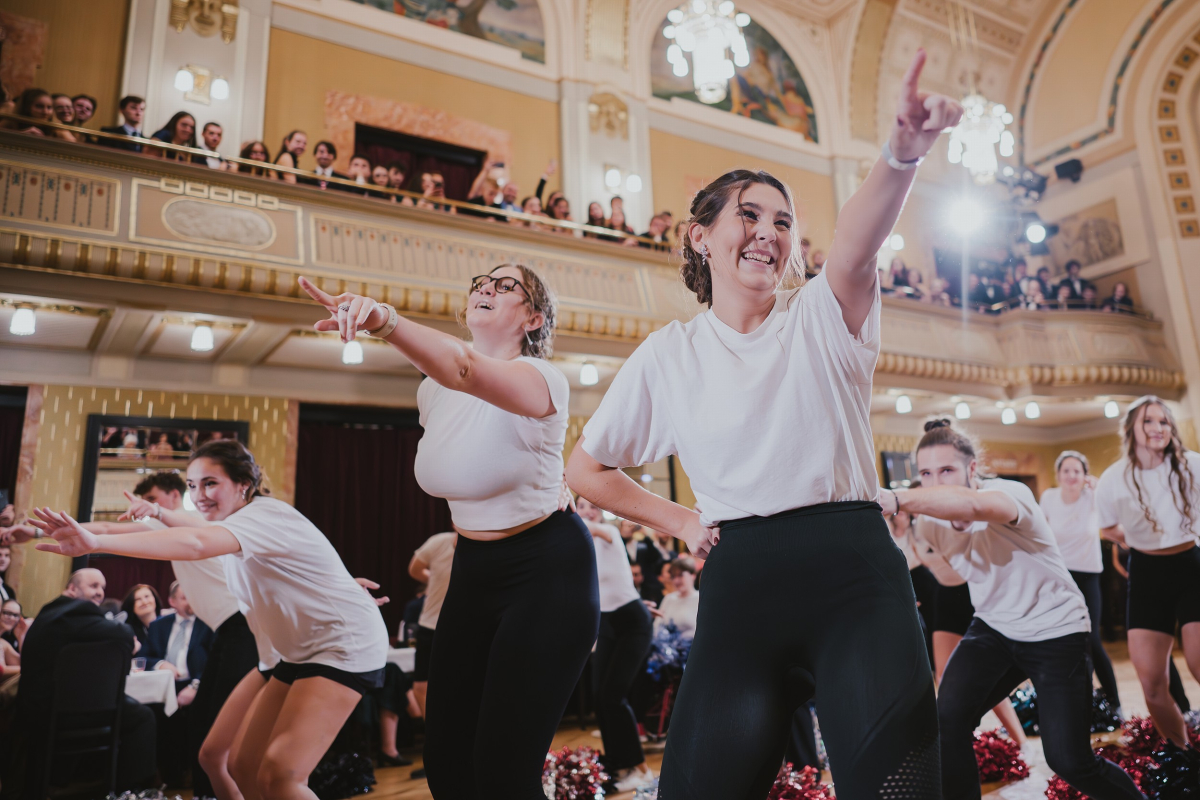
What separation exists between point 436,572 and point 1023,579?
408 centimetres

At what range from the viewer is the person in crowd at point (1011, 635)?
2596 millimetres

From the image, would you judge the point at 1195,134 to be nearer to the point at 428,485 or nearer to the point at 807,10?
the point at 807,10

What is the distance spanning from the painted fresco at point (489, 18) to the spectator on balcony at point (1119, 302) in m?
9.91

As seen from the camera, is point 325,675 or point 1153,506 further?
point 1153,506

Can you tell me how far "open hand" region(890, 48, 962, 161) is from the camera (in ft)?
3.54

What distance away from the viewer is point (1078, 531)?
19.4ft

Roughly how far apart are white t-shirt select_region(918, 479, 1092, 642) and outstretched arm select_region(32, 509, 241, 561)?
8.16 feet

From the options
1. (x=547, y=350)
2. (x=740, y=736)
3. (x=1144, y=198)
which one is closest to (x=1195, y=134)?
(x=1144, y=198)

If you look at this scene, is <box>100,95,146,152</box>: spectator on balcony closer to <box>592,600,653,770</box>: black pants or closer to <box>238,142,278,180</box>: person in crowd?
<box>238,142,278,180</box>: person in crowd

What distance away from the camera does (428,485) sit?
7.07 ft

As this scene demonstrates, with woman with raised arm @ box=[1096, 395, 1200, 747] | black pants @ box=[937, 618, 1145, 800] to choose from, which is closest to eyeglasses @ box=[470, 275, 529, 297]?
black pants @ box=[937, 618, 1145, 800]

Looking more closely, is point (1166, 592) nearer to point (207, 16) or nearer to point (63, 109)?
point (63, 109)

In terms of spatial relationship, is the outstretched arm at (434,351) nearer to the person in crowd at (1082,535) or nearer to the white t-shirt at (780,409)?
the white t-shirt at (780,409)

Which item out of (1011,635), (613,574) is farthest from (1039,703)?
(613,574)
